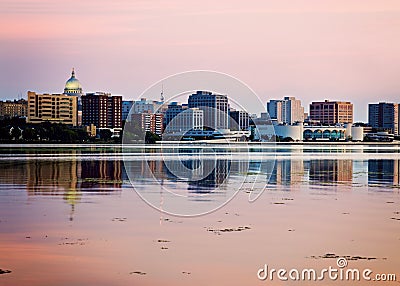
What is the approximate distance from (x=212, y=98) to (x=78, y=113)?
13265 centimetres

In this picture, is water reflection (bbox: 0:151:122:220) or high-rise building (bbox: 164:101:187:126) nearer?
water reflection (bbox: 0:151:122:220)

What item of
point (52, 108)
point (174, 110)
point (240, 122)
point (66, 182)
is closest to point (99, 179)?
point (66, 182)

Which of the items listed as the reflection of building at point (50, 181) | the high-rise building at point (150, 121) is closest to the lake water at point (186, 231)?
the reflection of building at point (50, 181)

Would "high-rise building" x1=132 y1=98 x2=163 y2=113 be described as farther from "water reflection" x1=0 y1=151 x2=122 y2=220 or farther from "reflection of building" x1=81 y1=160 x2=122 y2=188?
"water reflection" x1=0 y1=151 x2=122 y2=220

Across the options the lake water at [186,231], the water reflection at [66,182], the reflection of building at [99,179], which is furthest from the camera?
the reflection of building at [99,179]

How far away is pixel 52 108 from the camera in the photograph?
7239 inches

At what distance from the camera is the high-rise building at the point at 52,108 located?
181125mm

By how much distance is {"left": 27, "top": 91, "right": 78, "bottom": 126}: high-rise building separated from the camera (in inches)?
7131

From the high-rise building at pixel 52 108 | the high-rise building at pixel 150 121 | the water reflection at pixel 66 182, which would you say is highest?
the high-rise building at pixel 52 108

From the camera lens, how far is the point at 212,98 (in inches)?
2788

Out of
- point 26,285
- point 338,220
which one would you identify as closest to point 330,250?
point 338,220

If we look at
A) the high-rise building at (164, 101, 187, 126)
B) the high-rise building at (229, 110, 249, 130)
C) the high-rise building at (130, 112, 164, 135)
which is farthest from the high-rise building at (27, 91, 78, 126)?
the high-rise building at (164, 101, 187, 126)

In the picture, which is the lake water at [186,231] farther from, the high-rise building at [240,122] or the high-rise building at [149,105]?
the high-rise building at [240,122]

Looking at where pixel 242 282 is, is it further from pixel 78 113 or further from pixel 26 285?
pixel 78 113
